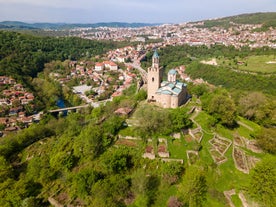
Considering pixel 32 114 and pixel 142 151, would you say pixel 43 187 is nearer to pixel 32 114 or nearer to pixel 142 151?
pixel 142 151

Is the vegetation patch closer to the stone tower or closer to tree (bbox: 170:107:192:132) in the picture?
tree (bbox: 170:107:192:132)

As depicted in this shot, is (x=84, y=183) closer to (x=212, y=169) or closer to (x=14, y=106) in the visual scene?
(x=212, y=169)

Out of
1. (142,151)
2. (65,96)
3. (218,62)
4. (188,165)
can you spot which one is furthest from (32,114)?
(218,62)

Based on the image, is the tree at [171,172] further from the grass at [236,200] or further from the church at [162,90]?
the church at [162,90]

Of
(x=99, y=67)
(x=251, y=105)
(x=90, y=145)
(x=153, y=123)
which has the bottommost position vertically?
(x=99, y=67)

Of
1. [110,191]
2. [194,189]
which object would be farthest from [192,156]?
[110,191]

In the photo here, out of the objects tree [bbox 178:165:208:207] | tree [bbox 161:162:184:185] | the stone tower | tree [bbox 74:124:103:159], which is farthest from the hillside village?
tree [bbox 178:165:208:207]

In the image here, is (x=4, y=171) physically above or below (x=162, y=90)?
below

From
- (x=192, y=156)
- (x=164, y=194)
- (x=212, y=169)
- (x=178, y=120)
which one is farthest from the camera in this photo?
(x=178, y=120)
